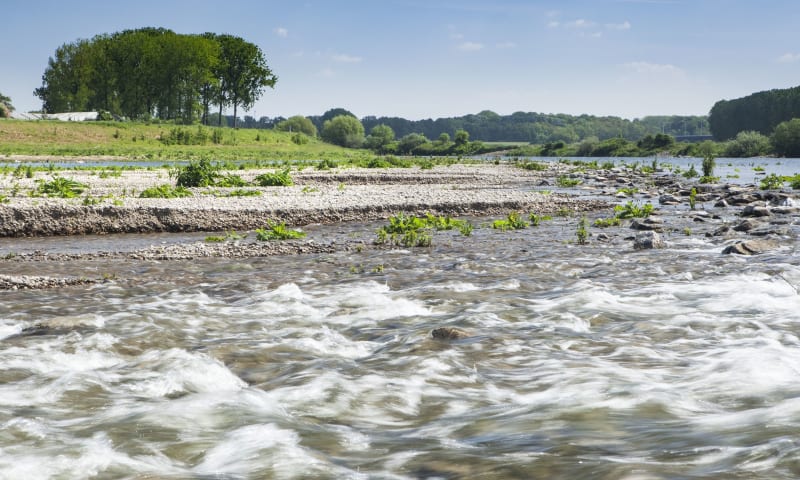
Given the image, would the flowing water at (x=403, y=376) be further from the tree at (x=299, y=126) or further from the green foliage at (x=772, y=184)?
the tree at (x=299, y=126)

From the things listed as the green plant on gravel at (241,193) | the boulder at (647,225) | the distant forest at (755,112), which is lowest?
the boulder at (647,225)

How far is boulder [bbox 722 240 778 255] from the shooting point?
12812mm

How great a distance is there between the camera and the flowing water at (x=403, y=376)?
13.0 ft

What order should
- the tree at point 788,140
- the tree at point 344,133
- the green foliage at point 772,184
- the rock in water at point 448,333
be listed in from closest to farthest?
the rock in water at point 448,333 → the green foliage at point 772,184 → the tree at point 788,140 → the tree at point 344,133

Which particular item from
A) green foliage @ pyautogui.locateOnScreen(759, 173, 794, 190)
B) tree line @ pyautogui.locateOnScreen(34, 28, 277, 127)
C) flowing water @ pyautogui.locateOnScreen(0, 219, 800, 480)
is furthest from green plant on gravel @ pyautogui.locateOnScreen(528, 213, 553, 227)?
tree line @ pyautogui.locateOnScreen(34, 28, 277, 127)

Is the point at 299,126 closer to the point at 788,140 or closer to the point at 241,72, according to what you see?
the point at 241,72

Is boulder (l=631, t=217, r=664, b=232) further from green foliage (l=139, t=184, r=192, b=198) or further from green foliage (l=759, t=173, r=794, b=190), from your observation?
green foliage (l=759, t=173, r=794, b=190)

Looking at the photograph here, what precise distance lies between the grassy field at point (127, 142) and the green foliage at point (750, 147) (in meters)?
60.3

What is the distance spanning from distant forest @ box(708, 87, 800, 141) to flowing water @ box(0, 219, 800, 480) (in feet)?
522

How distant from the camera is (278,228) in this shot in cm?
1484

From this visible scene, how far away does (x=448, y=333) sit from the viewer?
7062mm

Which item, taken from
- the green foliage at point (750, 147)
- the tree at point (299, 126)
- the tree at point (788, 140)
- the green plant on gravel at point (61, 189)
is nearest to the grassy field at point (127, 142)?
the green plant on gravel at point (61, 189)

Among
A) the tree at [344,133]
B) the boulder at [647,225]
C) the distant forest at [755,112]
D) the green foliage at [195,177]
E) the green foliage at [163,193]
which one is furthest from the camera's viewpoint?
the distant forest at [755,112]

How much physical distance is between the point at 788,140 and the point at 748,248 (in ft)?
294
